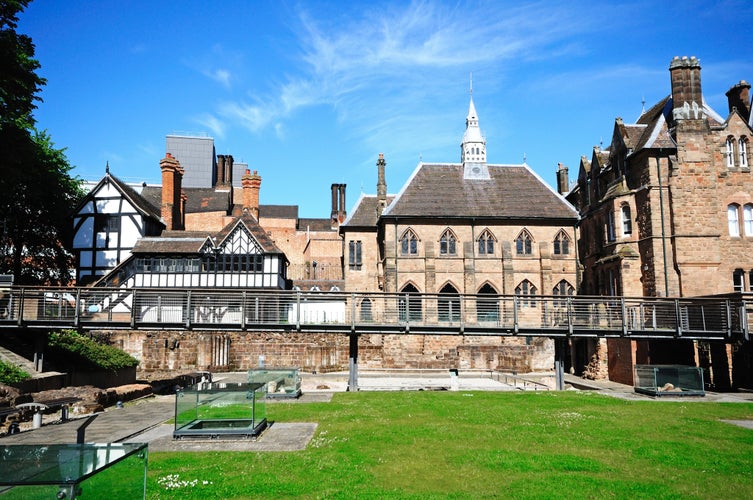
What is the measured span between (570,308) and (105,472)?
67.7 ft

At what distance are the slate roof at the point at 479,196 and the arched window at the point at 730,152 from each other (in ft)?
36.4

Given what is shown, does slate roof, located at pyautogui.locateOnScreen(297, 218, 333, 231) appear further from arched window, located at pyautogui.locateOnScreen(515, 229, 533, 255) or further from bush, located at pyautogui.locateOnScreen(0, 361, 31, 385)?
bush, located at pyautogui.locateOnScreen(0, 361, 31, 385)

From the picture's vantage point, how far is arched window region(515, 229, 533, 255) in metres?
40.7

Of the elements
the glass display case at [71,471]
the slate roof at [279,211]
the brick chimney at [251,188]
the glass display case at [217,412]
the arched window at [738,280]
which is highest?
the slate roof at [279,211]

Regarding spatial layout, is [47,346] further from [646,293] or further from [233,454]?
[646,293]

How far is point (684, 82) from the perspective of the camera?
3048 cm

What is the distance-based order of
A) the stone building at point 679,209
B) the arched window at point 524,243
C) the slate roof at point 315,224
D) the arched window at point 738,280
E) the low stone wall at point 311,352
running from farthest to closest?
the slate roof at point 315,224 → the arched window at point 524,243 → the low stone wall at point 311,352 → the arched window at point 738,280 → the stone building at point 679,209

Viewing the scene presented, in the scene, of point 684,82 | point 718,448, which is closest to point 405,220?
point 684,82

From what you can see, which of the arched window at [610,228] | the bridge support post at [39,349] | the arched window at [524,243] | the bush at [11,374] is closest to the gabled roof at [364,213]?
the arched window at [524,243]

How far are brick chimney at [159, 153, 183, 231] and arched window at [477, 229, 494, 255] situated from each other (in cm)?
2394

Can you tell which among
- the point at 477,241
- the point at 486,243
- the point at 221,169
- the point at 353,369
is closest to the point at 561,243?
the point at 486,243

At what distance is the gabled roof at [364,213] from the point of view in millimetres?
45188

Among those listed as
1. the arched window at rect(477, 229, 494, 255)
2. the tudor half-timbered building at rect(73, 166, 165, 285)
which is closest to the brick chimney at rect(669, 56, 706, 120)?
the arched window at rect(477, 229, 494, 255)

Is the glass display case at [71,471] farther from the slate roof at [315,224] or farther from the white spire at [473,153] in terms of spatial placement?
the slate roof at [315,224]
